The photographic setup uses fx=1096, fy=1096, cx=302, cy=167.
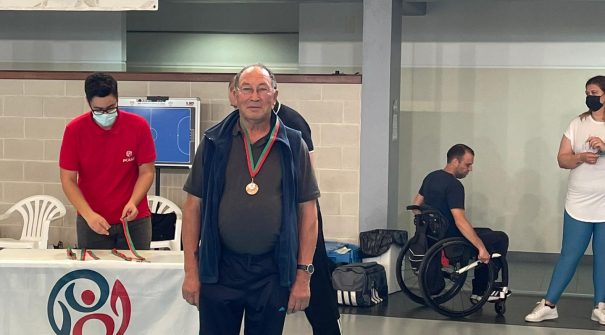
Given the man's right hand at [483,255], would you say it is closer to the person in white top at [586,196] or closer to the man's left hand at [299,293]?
the person in white top at [586,196]

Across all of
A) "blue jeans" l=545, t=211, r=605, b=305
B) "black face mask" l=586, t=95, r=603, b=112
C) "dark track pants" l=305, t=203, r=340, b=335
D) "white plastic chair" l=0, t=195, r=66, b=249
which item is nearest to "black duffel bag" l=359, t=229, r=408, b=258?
"blue jeans" l=545, t=211, r=605, b=305

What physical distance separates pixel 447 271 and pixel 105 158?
9.86 ft

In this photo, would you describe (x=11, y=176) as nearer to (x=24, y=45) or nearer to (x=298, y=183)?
(x=24, y=45)

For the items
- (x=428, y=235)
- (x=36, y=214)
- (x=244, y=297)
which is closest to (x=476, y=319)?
(x=428, y=235)

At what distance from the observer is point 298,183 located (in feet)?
13.3

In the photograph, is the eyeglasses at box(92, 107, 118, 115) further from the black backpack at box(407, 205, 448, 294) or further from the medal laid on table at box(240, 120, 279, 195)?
the black backpack at box(407, 205, 448, 294)

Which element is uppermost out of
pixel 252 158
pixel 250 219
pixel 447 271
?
pixel 252 158

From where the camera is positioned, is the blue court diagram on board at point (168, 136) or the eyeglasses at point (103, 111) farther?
the blue court diagram on board at point (168, 136)

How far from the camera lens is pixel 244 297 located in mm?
4031

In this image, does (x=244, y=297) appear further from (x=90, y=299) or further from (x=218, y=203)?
(x=90, y=299)

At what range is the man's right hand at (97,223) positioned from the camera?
16.5 ft

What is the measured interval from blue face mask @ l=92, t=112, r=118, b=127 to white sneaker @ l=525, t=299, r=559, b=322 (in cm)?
339

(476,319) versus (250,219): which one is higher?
(250,219)

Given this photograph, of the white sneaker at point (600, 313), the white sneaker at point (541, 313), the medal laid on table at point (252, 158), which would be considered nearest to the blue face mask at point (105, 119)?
the medal laid on table at point (252, 158)
